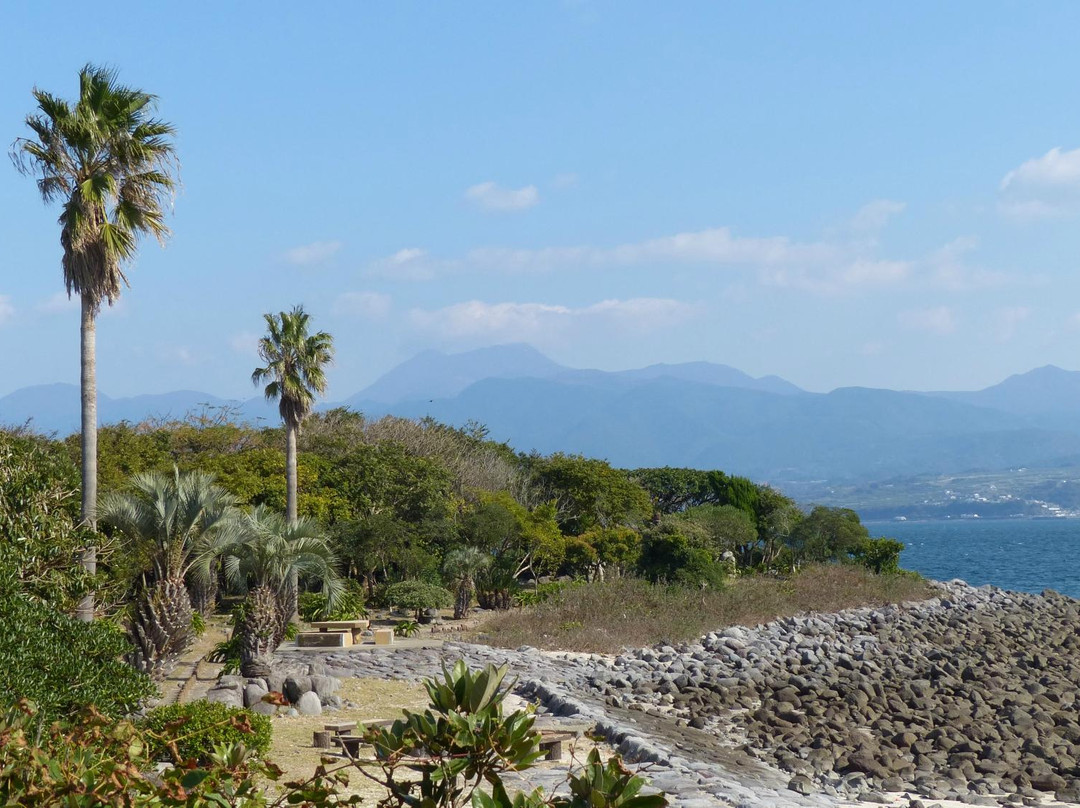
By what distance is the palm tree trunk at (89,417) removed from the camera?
16.6m

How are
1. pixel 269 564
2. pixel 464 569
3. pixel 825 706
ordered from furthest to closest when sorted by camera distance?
pixel 464 569
pixel 825 706
pixel 269 564

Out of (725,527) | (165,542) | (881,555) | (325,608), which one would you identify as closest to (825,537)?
(881,555)

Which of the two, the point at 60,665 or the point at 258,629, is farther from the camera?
the point at 258,629

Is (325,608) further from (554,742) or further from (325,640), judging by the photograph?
(554,742)

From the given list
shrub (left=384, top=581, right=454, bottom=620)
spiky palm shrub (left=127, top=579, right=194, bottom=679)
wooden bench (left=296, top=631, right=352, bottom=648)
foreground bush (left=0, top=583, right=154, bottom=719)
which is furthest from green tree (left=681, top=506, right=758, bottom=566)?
foreground bush (left=0, top=583, right=154, bottom=719)

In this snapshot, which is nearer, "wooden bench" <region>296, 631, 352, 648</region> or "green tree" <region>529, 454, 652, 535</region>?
"wooden bench" <region>296, 631, 352, 648</region>

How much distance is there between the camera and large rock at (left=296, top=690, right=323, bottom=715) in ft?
44.5

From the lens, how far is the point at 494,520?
31.0m

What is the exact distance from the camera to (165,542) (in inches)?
611

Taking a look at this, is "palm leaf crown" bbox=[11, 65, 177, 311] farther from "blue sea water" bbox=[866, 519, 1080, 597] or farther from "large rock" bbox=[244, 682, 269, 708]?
"blue sea water" bbox=[866, 519, 1080, 597]

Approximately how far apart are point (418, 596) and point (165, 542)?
33.4ft

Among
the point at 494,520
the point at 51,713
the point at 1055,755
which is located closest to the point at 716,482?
the point at 494,520

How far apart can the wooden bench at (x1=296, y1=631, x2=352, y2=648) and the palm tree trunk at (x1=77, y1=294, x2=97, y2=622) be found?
17.2 ft

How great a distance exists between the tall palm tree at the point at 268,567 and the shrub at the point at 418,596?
7589mm
